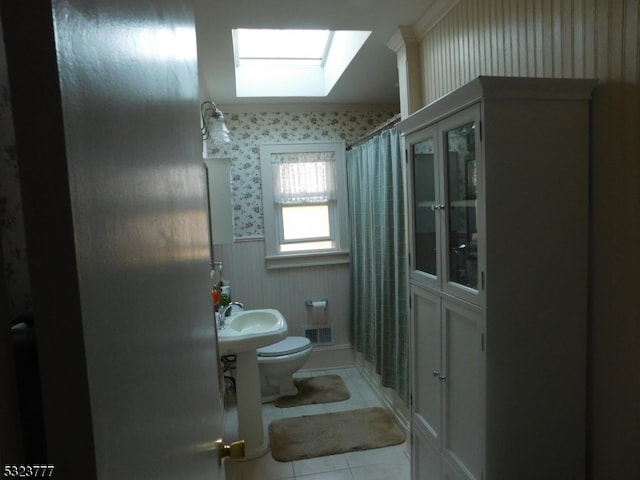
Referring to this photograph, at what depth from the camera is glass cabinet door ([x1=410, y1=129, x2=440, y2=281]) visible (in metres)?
1.61

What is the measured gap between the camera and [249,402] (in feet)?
8.32

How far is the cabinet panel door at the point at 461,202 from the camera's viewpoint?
1310 millimetres

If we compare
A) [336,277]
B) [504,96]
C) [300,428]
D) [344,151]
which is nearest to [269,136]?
[344,151]

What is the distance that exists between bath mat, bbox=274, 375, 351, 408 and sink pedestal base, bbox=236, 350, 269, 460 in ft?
1.89

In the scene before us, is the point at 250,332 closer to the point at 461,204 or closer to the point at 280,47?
the point at 461,204

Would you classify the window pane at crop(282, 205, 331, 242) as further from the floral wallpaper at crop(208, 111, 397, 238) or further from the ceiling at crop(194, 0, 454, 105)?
the ceiling at crop(194, 0, 454, 105)

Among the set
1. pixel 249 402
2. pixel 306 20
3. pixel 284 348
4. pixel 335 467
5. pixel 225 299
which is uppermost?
pixel 306 20

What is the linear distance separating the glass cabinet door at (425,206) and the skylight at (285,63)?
150 cm

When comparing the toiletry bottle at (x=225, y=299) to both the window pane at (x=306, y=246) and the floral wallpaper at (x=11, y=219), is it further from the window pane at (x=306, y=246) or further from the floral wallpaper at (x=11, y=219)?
the floral wallpaper at (x=11, y=219)

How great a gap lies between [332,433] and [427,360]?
1.29m

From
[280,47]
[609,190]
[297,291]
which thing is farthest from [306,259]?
[609,190]

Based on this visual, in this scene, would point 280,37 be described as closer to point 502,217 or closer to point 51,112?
point 502,217

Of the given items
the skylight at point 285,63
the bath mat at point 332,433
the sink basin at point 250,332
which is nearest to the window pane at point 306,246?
the sink basin at point 250,332

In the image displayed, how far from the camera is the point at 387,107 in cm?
369
